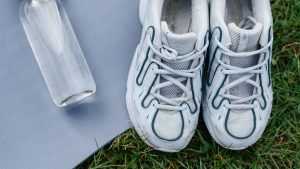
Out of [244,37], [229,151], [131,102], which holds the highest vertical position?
[244,37]

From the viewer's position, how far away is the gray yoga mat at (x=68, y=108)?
125 cm

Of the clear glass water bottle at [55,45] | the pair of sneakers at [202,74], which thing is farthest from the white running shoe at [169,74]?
the clear glass water bottle at [55,45]

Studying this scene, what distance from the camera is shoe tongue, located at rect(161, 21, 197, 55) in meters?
1.13

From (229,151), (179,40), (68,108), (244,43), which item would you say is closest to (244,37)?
(244,43)

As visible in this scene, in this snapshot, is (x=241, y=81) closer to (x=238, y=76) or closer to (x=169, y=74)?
(x=238, y=76)

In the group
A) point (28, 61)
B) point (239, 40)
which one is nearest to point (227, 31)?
point (239, 40)

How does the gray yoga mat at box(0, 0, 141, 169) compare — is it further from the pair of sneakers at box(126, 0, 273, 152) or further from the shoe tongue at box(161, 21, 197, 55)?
the shoe tongue at box(161, 21, 197, 55)

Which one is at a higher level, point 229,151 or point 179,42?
point 179,42

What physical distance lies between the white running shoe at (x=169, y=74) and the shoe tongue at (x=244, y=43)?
0.19ft

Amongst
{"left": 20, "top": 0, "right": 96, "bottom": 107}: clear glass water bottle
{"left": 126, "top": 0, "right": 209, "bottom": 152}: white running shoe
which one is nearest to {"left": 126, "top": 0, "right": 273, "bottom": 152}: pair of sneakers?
{"left": 126, "top": 0, "right": 209, "bottom": 152}: white running shoe

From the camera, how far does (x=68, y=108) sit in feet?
4.21

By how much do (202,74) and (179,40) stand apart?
147 mm

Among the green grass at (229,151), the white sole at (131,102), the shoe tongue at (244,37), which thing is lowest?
the green grass at (229,151)

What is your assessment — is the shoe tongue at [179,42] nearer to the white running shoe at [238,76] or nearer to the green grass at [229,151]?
the white running shoe at [238,76]
